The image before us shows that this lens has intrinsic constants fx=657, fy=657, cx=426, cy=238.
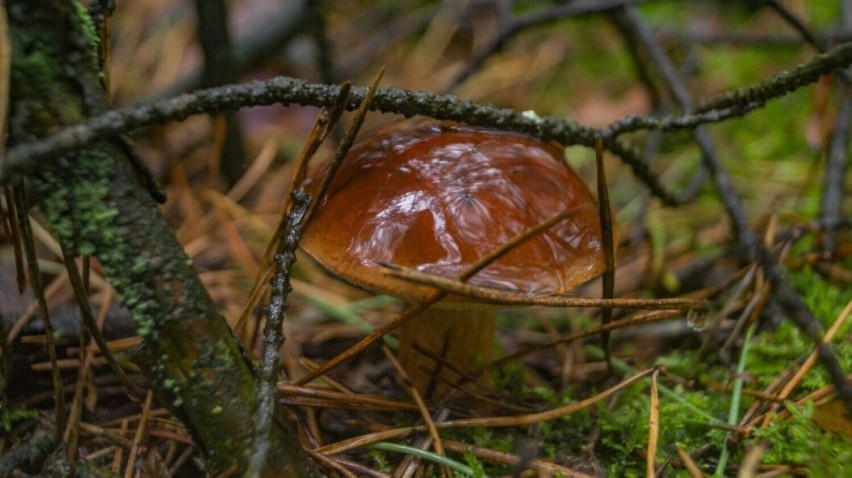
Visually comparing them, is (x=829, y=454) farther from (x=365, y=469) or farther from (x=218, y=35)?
(x=218, y=35)

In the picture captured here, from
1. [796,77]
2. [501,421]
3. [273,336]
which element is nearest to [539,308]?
[501,421]

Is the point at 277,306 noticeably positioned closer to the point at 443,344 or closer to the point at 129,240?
the point at 129,240

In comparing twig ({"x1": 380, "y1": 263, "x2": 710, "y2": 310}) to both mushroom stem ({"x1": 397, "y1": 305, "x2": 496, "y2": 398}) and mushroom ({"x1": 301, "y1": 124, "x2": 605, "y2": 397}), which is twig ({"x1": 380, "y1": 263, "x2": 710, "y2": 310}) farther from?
mushroom stem ({"x1": 397, "y1": 305, "x2": 496, "y2": 398})

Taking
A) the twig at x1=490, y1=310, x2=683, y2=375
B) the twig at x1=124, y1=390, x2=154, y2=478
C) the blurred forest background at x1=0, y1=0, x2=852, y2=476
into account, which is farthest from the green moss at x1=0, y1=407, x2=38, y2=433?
the twig at x1=490, y1=310, x2=683, y2=375

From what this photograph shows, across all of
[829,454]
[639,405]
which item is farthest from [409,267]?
[829,454]

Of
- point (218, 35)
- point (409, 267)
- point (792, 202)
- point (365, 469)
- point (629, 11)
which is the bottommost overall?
point (365, 469)

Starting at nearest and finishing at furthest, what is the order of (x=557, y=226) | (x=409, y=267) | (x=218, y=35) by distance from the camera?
(x=409, y=267) < (x=557, y=226) < (x=218, y=35)

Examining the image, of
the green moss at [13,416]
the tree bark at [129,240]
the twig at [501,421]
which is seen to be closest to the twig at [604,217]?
the twig at [501,421]
